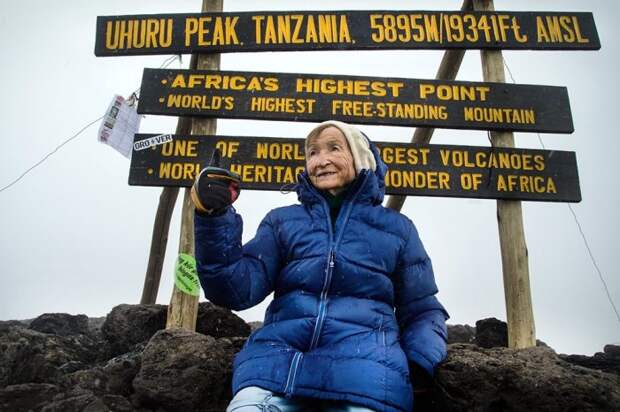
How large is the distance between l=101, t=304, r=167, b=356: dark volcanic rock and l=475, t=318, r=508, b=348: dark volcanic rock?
3110 mm

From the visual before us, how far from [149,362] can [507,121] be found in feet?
12.5

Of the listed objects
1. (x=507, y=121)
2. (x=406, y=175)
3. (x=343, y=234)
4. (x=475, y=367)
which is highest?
(x=507, y=121)

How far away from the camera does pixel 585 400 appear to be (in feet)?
6.95

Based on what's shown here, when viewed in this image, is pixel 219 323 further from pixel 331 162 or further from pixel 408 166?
pixel 331 162

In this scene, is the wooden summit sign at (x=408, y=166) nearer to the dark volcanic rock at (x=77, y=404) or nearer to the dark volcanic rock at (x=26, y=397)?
the dark volcanic rock at (x=26, y=397)

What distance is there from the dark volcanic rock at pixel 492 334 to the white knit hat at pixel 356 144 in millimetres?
2721

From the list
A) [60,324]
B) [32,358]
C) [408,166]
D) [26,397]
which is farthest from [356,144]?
[60,324]

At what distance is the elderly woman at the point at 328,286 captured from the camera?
68.6 inches

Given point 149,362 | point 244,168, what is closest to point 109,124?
point 244,168

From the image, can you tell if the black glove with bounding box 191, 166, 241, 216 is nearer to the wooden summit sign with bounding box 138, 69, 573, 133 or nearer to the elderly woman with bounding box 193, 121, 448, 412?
the elderly woman with bounding box 193, 121, 448, 412

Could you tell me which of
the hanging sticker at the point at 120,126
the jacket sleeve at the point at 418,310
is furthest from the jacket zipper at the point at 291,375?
the hanging sticker at the point at 120,126

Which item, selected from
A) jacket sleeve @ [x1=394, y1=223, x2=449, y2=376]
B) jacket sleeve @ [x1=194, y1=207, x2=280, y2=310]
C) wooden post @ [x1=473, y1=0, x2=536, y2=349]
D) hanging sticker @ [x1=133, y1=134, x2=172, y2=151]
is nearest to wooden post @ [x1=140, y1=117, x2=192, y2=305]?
hanging sticker @ [x1=133, y1=134, x2=172, y2=151]

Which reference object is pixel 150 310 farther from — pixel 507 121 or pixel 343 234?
pixel 507 121

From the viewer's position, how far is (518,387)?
7.16ft
